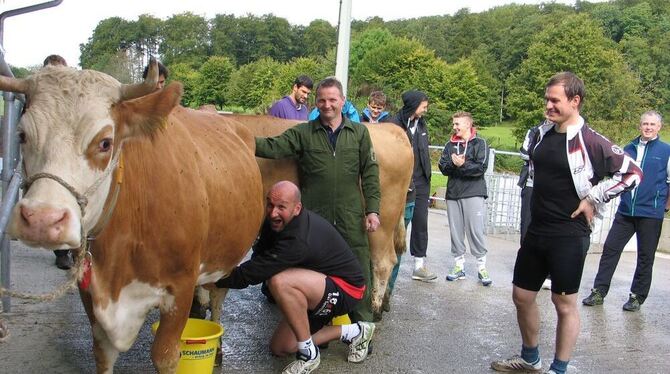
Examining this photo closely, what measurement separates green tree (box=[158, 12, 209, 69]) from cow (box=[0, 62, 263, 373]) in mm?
56465

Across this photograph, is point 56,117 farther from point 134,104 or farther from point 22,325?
point 22,325

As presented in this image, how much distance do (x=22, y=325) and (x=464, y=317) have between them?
372cm

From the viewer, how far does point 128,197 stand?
3.18 meters

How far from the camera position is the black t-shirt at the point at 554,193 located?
13.4ft

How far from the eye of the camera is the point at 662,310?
21.8 ft

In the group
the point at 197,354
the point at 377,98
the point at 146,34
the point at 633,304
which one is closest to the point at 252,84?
the point at 146,34

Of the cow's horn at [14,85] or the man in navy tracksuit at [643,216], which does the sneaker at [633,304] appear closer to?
the man in navy tracksuit at [643,216]

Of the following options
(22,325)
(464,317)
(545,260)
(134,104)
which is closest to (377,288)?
(464,317)

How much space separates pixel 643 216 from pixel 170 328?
5035 millimetres

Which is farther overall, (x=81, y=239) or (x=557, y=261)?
(x=557, y=261)

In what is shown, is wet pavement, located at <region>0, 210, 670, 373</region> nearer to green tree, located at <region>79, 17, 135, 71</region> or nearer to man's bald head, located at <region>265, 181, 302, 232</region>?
man's bald head, located at <region>265, 181, 302, 232</region>

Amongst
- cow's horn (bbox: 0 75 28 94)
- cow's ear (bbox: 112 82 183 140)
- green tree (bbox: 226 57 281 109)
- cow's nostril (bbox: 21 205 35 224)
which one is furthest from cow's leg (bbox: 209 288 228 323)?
green tree (bbox: 226 57 281 109)

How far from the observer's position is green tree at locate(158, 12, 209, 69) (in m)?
62.5

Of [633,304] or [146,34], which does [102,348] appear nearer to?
[633,304]
